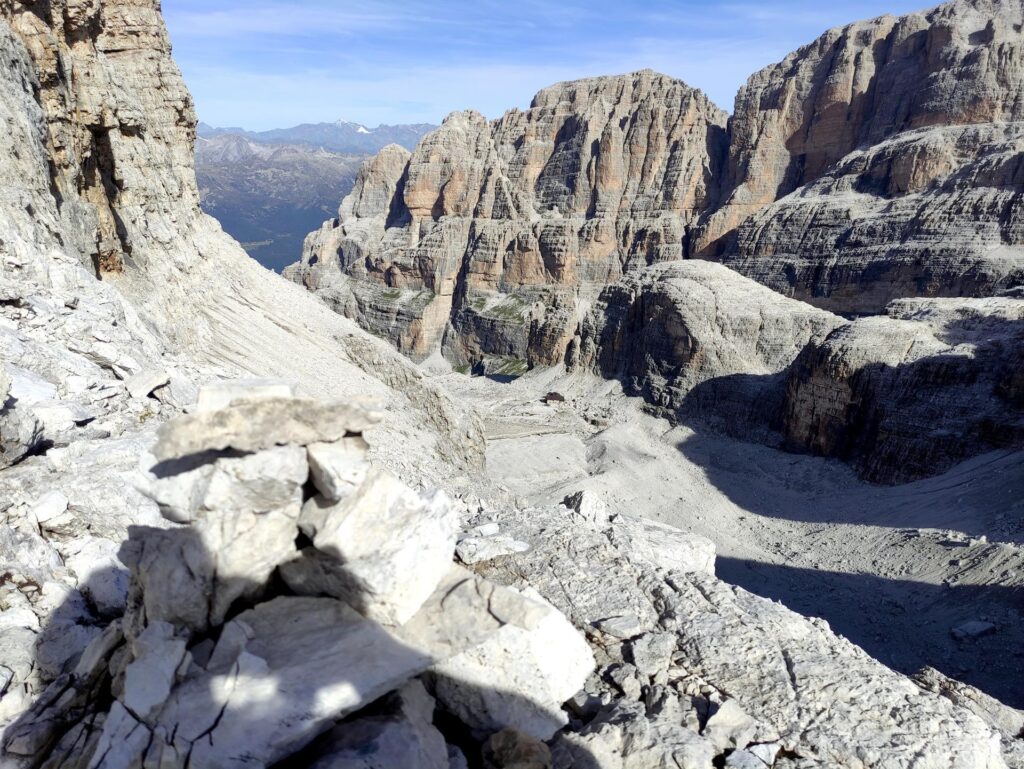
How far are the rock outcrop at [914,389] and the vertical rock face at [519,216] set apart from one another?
117ft

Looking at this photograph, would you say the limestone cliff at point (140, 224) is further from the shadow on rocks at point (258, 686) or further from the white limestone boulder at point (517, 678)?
the white limestone boulder at point (517, 678)

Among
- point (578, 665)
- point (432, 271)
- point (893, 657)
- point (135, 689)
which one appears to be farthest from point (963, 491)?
point (432, 271)

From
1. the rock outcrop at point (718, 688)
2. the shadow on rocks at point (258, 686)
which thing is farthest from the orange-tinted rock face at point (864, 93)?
the shadow on rocks at point (258, 686)

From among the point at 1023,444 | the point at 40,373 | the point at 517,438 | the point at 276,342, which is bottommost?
the point at 517,438

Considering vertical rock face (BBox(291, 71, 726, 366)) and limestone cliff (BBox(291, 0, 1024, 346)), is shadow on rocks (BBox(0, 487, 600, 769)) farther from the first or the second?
vertical rock face (BBox(291, 71, 726, 366))

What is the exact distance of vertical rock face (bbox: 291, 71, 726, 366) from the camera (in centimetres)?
7700

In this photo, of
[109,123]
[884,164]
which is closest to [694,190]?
[884,164]

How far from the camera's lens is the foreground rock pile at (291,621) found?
5129 millimetres

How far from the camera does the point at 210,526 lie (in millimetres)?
5797

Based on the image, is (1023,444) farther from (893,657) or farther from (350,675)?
(350,675)

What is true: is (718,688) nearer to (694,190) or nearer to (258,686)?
(258,686)

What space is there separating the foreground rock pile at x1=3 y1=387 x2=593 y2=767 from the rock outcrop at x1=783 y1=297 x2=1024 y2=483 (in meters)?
33.9

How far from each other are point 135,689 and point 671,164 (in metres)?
86.1

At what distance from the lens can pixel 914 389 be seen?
3478cm
